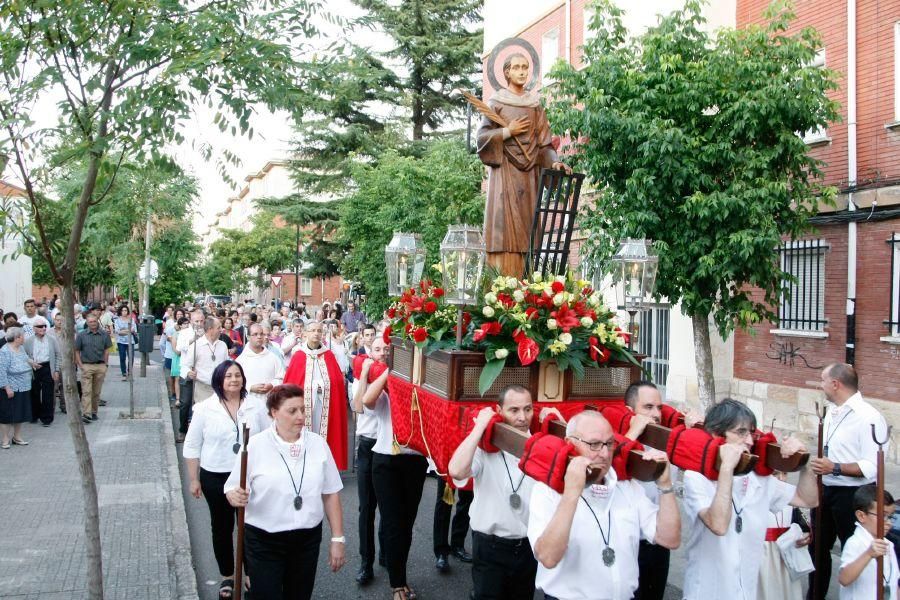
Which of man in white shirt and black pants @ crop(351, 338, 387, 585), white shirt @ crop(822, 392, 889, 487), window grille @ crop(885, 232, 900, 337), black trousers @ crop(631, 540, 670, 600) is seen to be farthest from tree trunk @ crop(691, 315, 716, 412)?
black trousers @ crop(631, 540, 670, 600)

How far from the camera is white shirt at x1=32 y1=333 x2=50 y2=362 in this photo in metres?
13.7

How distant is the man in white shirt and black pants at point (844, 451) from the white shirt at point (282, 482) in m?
3.24

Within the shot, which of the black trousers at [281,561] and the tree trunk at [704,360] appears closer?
the black trousers at [281,561]

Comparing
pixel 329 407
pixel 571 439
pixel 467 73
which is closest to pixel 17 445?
pixel 329 407

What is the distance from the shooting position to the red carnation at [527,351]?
481 centimetres

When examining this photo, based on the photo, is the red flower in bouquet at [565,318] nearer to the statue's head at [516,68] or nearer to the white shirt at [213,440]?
the white shirt at [213,440]

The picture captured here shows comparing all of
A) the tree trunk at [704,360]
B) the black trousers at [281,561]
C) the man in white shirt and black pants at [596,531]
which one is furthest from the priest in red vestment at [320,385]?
the tree trunk at [704,360]

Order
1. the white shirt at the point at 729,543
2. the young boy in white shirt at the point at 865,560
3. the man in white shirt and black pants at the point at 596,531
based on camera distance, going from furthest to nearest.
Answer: the young boy in white shirt at the point at 865,560
the white shirt at the point at 729,543
the man in white shirt and black pants at the point at 596,531

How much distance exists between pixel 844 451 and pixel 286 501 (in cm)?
364

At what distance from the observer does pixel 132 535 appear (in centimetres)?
752

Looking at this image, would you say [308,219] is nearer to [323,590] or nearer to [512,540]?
[323,590]

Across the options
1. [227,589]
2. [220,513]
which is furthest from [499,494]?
[227,589]

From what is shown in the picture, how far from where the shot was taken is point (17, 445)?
1189 cm

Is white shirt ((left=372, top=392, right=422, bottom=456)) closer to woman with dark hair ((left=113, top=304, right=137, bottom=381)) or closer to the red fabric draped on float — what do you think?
the red fabric draped on float
